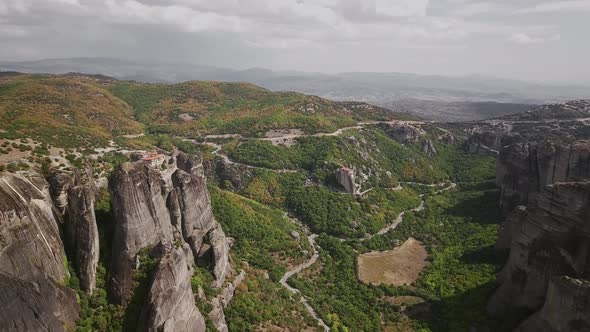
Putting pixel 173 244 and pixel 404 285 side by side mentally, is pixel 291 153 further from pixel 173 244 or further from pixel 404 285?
pixel 173 244

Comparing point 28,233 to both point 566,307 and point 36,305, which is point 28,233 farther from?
point 566,307

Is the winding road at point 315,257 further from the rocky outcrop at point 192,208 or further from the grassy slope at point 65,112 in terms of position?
the grassy slope at point 65,112

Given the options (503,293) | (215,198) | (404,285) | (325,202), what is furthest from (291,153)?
(503,293)

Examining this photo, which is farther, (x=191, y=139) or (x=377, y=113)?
(x=377, y=113)

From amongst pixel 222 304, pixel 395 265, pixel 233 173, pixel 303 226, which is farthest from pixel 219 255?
pixel 233 173

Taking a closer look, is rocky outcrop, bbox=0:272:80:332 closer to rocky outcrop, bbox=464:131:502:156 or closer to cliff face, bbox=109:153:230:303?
cliff face, bbox=109:153:230:303

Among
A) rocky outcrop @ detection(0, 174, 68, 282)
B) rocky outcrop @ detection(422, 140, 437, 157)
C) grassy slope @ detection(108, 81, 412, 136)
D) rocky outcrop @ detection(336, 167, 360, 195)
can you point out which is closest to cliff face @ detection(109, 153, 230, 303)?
rocky outcrop @ detection(0, 174, 68, 282)
